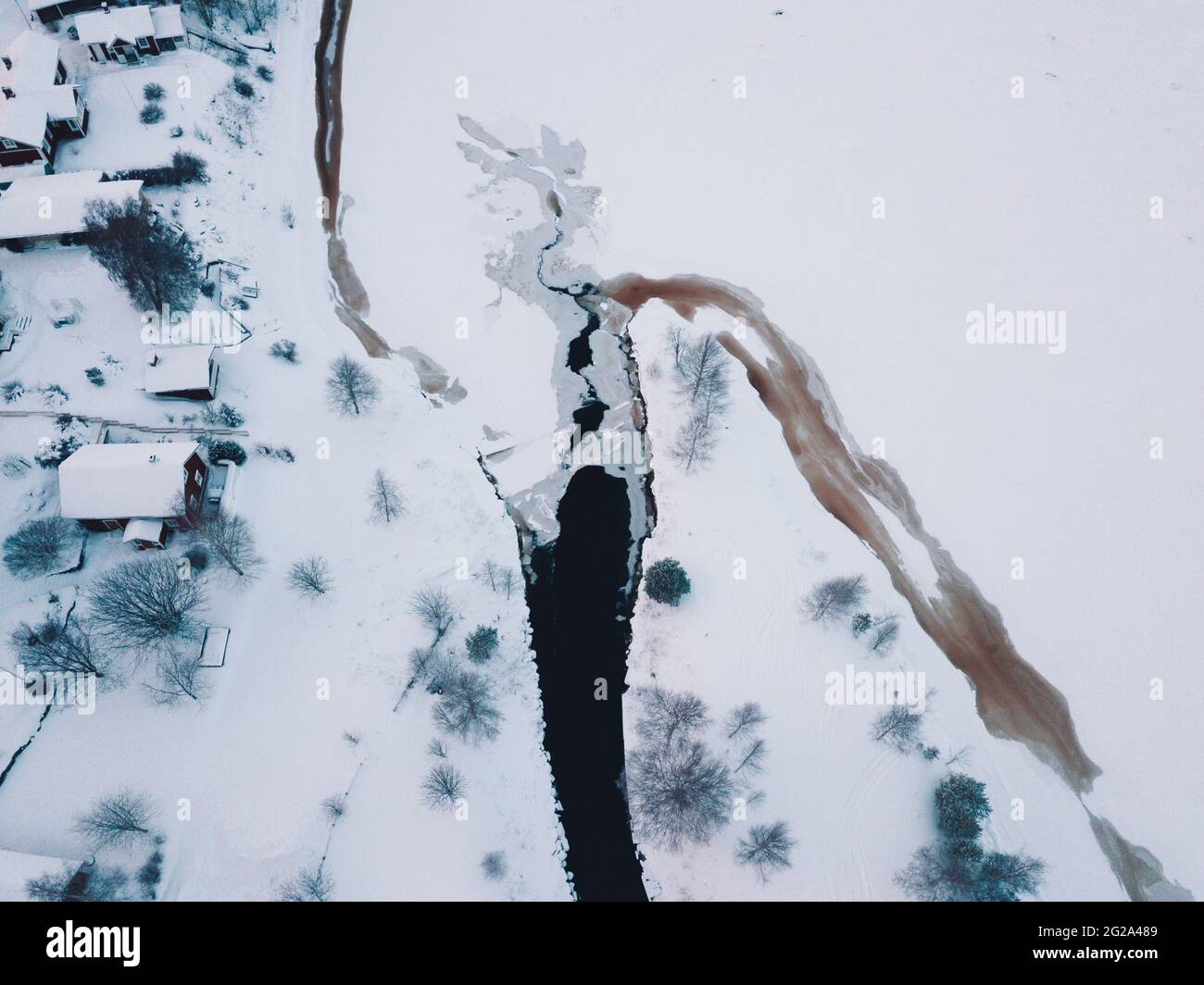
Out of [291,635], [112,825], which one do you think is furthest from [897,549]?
[112,825]

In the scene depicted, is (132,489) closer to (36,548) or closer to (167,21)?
(36,548)

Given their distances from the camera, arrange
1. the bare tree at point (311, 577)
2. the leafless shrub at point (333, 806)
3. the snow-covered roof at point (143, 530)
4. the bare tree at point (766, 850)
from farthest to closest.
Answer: the bare tree at point (311, 577) < the snow-covered roof at point (143, 530) < the bare tree at point (766, 850) < the leafless shrub at point (333, 806)

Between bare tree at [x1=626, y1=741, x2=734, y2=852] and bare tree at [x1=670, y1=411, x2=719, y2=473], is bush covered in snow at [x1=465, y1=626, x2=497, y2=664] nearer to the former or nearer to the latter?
bare tree at [x1=626, y1=741, x2=734, y2=852]

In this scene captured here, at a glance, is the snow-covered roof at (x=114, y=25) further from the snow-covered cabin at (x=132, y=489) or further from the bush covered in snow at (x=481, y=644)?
the bush covered in snow at (x=481, y=644)

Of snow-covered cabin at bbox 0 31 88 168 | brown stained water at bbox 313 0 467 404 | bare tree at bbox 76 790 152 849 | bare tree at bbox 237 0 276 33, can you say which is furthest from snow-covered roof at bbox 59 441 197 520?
bare tree at bbox 237 0 276 33

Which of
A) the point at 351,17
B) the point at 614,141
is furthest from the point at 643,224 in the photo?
the point at 351,17

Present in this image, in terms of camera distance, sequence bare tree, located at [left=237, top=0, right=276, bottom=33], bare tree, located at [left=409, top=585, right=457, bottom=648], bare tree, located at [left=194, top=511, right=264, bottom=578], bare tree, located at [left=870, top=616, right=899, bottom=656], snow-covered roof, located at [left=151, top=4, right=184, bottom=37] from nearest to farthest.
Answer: bare tree, located at [left=194, top=511, right=264, bottom=578] → bare tree, located at [left=409, top=585, right=457, bottom=648] → bare tree, located at [left=870, top=616, right=899, bottom=656] → snow-covered roof, located at [left=151, top=4, right=184, bottom=37] → bare tree, located at [left=237, top=0, right=276, bottom=33]

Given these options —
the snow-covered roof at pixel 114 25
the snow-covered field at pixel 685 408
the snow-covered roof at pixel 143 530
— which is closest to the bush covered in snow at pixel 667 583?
the snow-covered field at pixel 685 408
